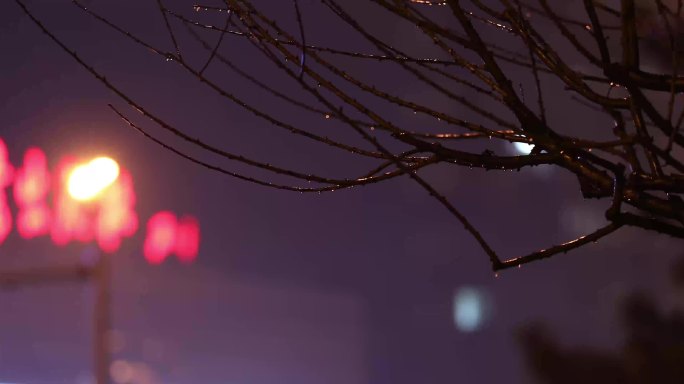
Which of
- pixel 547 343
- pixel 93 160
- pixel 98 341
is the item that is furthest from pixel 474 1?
pixel 547 343

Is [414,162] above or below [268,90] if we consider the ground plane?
below

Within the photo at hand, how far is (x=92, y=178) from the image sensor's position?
438 inches

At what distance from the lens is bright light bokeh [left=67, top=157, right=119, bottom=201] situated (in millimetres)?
11039

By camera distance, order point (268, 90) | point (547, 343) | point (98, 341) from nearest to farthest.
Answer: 1. point (268, 90)
2. point (98, 341)
3. point (547, 343)

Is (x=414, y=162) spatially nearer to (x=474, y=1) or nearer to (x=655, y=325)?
(x=474, y=1)

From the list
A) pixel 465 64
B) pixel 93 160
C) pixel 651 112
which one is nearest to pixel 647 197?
pixel 651 112

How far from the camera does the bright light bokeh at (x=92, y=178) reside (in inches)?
435

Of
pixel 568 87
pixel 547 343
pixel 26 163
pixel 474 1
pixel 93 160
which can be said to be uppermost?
pixel 26 163

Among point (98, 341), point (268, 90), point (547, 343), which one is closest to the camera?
point (268, 90)

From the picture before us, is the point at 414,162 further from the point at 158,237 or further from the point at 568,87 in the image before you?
the point at 158,237

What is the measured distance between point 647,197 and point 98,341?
1144cm

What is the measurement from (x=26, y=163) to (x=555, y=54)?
1351 centimetres

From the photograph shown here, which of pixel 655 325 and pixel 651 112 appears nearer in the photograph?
pixel 651 112

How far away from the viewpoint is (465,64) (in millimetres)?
3062
